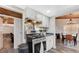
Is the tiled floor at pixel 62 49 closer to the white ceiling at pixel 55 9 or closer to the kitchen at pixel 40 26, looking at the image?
the kitchen at pixel 40 26

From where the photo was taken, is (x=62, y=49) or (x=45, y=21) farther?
(x=45, y=21)

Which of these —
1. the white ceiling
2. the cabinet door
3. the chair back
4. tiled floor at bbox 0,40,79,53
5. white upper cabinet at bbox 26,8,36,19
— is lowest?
tiled floor at bbox 0,40,79,53

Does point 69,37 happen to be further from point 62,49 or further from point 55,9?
point 55,9

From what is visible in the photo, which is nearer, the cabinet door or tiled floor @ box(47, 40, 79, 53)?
tiled floor @ box(47, 40, 79, 53)

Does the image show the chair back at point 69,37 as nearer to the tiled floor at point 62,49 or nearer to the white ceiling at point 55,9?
the tiled floor at point 62,49

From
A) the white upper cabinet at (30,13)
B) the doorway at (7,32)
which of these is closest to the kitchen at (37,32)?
the white upper cabinet at (30,13)

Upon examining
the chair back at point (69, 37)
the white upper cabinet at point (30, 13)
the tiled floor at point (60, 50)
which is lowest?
the tiled floor at point (60, 50)

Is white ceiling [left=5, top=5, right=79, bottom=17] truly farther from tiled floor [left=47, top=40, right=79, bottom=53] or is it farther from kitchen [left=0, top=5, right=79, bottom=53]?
tiled floor [left=47, top=40, right=79, bottom=53]

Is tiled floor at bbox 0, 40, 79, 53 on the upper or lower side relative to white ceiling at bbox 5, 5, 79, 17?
lower

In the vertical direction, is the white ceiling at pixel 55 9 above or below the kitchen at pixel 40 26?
above

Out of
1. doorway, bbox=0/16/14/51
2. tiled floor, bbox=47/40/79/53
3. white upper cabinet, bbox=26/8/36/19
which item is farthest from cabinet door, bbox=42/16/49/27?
doorway, bbox=0/16/14/51

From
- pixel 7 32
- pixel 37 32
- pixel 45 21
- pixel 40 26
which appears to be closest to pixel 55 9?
pixel 45 21

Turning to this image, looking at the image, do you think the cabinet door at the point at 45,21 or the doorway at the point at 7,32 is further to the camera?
the cabinet door at the point at 45,21
